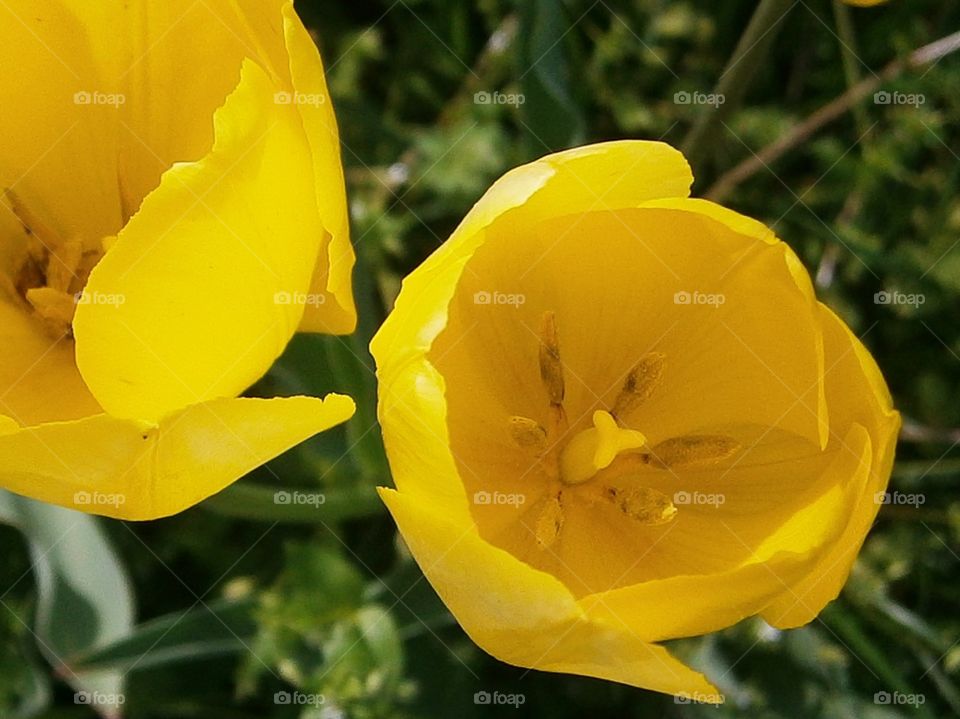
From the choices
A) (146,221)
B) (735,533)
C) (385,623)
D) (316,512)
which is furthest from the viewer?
(316,512)

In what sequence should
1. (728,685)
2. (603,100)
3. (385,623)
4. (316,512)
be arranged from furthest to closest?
(603,100)
(728,685)
(316,512)
(385,623)

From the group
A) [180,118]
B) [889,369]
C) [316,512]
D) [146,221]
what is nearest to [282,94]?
[146,221]

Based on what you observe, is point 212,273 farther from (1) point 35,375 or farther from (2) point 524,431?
(2) point 524,431

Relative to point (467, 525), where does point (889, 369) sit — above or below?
below

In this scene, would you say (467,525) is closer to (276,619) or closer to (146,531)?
(276,619)

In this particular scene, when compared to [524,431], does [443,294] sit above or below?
above

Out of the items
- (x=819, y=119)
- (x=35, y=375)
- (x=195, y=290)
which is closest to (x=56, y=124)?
(x=35, y=375)

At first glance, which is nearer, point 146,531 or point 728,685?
point 728,685
